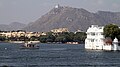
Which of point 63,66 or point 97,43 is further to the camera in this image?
point 97,43

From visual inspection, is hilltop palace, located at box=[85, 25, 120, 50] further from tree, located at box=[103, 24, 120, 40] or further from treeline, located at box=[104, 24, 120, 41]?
treeline, located at box=[104, 24, 120, 41]

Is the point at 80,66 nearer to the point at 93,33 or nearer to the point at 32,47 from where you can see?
the point at 93,33

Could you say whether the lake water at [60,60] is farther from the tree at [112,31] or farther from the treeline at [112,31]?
the treeline at [112,31]

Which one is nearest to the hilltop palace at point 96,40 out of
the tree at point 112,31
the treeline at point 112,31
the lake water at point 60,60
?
the tree at point 112,31

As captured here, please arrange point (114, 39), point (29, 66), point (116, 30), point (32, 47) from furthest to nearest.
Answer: point (32, 47), point (116, 30), point (114, 39), point (29, 66)

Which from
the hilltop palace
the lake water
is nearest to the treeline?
the hilltop palace

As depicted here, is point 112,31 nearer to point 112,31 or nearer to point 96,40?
point 112,31

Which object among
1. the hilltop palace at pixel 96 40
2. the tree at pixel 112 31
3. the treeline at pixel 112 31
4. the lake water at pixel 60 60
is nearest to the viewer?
the lake water at pixel 60 60

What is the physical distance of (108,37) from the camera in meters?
150

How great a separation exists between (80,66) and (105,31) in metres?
77.7

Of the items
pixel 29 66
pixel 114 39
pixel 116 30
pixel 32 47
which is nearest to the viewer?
pixel 29 66

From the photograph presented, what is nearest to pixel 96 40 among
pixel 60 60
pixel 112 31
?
pixel 112 31

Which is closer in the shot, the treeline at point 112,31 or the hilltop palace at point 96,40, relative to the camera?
the hilltop palace at point 96,40

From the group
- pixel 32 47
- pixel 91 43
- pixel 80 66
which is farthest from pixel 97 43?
pixel 80 66
